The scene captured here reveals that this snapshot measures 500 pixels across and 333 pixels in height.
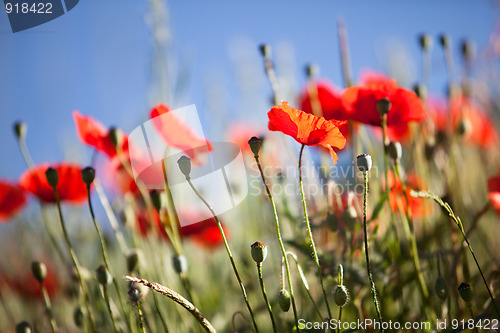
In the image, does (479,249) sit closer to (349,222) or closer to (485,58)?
(349,222)

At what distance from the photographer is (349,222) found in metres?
0.75

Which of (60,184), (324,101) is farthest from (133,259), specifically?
(324,101)

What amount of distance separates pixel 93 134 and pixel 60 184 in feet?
0.61

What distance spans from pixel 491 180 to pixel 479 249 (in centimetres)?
43

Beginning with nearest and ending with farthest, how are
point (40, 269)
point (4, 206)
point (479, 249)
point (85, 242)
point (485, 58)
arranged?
1. point (40, 269)
2. point (4, 206)
3. point (479, 249)
4. point (85, 242)
5. point (485, 58)

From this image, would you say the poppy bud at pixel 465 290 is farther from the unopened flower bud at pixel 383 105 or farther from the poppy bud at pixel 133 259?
the poppy bud at pixel 133 259

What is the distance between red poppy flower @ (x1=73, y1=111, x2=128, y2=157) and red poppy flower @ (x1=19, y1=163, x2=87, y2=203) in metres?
0.10

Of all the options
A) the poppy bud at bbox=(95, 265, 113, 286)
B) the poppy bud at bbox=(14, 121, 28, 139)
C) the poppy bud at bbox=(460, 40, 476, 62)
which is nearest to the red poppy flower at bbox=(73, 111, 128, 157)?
the poppy bud at bbox=(14, 121, 28, 139)

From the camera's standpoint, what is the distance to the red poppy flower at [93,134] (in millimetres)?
844

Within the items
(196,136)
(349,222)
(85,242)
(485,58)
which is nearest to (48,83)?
(85,242)

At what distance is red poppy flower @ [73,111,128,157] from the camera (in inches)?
33.2

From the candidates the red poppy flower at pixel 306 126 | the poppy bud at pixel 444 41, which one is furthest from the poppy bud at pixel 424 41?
the red poppy flower at pixel 306 126

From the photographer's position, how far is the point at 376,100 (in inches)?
30.7

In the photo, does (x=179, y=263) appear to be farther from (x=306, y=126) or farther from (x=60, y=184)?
(x=60, y=184)
